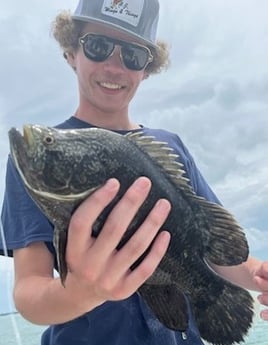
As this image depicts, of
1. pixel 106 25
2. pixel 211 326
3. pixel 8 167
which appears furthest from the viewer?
pixel 106 25

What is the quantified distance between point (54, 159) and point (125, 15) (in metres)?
1.60

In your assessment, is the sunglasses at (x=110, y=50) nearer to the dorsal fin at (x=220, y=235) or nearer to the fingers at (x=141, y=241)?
the dorsal fin at (x=220, y=235)

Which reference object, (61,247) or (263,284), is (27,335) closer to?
(263,284)

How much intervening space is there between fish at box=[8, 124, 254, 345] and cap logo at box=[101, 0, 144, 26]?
1257mm

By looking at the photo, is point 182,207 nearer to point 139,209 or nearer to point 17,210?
point 139,209

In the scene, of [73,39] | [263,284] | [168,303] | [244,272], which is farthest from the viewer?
[73,39]

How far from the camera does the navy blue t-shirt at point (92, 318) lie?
2.90 metres

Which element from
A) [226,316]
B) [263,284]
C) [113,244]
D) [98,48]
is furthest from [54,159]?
[98,48]

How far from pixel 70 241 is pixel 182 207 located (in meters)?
0.57

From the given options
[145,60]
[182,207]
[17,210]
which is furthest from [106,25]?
[182,207]

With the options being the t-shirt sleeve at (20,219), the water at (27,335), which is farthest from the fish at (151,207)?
the water at (27,335)

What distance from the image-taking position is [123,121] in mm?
3668

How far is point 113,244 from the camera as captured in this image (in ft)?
6.93

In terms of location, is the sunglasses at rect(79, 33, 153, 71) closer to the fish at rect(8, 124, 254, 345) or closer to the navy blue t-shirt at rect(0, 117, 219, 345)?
the navy blue t-shirt at rect(0, 117, 219, 345)
